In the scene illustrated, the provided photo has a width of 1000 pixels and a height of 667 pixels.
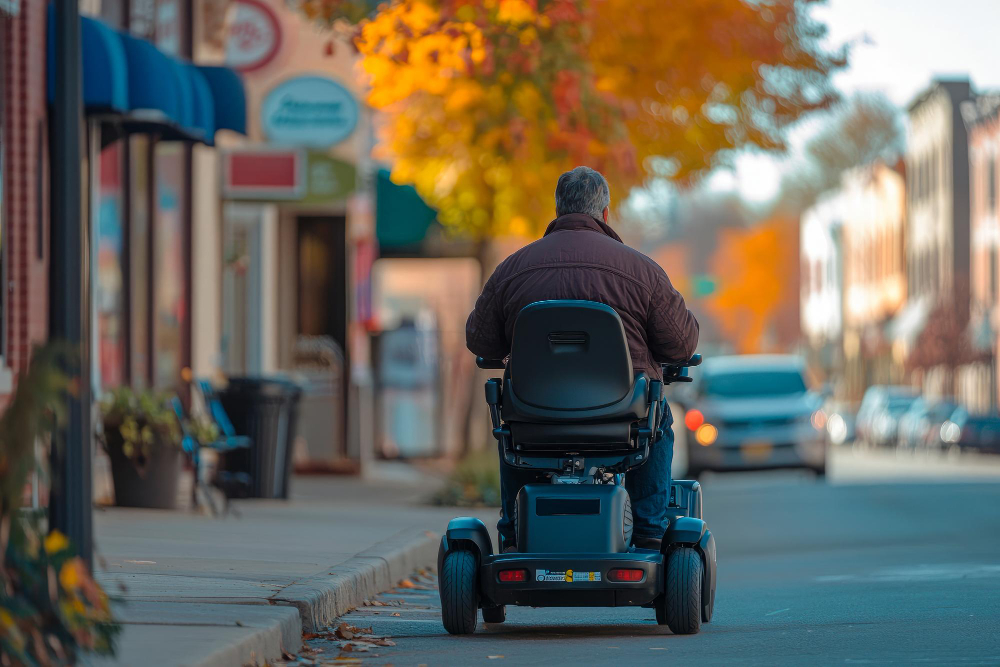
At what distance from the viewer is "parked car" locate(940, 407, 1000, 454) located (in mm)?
43219

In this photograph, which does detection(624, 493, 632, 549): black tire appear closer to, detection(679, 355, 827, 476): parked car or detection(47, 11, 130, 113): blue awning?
detection(47, 11, 130, 113): blue awning

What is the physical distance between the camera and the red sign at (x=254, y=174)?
18156mm

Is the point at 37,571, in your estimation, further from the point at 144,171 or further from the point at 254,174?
the point at 254,174

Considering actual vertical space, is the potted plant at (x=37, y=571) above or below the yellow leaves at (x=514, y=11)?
below

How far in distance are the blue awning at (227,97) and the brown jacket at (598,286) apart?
25.8 feet

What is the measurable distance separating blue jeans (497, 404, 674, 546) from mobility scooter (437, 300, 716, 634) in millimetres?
117

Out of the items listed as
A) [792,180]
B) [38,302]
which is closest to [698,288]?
[792,180]

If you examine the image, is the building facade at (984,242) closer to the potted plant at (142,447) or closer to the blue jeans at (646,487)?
the potted plant at (142,447)

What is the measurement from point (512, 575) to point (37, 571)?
2.53m

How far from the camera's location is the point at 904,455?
50.7 m

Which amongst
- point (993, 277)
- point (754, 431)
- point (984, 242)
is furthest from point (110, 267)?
point (984, 242)

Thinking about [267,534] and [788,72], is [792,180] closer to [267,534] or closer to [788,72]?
[788,72]

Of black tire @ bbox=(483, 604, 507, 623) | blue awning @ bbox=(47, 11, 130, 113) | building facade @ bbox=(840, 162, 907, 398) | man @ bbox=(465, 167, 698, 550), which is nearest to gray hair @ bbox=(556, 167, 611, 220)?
man @ bbox=(465, 167, 698, 550)

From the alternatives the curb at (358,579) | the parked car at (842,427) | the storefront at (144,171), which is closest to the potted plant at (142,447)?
the storefront at (144,171)
